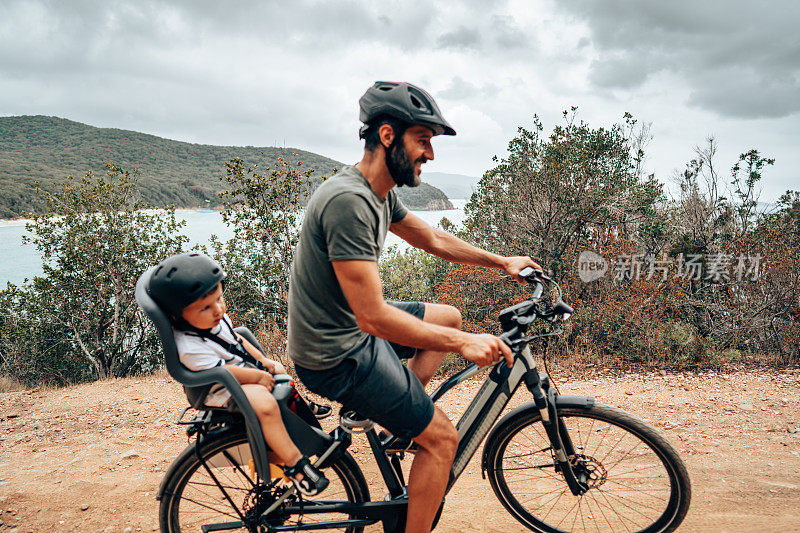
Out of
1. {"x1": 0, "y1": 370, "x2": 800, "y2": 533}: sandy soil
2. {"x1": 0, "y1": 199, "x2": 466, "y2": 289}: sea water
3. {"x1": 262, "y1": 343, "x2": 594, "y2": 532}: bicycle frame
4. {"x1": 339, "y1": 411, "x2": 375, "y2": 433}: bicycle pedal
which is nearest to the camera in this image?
{"x1": 339, "y1": 411, "x2": 375, "y2": 433}: bicycle pedal

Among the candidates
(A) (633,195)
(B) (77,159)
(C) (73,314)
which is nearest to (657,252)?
(A) (633,195)

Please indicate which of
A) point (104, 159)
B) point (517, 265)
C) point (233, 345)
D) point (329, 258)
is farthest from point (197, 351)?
point (104, 159)

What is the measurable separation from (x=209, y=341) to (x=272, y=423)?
0.48 meters

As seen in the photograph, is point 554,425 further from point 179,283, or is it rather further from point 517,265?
point 179,283

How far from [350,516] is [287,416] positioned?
0.70m

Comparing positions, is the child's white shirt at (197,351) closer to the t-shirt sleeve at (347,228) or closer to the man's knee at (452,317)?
the t-shirt sleeve at (347,228)

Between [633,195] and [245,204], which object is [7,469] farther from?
[633,195]

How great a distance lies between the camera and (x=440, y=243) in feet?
8.88

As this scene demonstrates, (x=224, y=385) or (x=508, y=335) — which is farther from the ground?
(x=508, y=335)

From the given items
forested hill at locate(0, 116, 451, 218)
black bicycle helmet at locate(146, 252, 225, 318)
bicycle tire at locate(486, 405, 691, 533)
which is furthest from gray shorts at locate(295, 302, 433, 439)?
forested hill at locate(0, 116, 451, 218)

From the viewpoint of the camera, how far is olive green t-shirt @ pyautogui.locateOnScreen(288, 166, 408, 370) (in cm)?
175

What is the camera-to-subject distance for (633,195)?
998cm

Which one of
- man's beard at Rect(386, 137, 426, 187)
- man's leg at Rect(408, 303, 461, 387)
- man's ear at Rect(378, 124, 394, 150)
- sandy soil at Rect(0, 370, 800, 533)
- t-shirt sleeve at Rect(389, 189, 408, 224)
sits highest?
man's ear at Rect(378, 124, 394, 150)

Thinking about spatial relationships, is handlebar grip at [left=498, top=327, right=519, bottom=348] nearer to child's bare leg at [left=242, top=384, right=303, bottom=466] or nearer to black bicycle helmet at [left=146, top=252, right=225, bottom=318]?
child's bare leg at [left=242, top=384, right=303, bottom=466]
